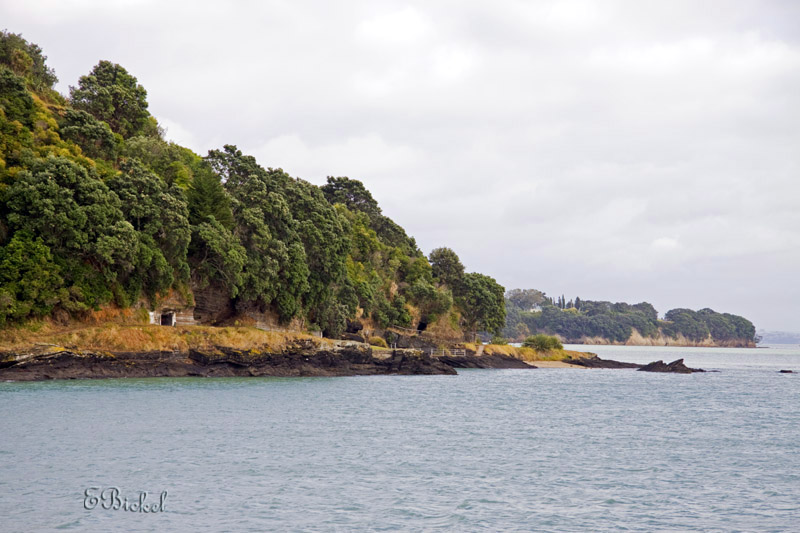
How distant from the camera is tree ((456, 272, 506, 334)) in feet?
325

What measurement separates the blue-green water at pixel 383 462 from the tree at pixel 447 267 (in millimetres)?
61439

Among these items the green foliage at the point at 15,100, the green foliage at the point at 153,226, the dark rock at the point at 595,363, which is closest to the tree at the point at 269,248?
the green foliage at the point at 153,226

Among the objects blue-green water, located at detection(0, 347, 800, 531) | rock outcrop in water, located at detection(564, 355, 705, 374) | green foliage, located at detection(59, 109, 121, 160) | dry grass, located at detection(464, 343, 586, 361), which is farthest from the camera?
dry grass, located at detection(464, 343, 586, 361)

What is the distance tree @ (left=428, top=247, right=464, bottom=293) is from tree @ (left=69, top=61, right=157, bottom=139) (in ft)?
152

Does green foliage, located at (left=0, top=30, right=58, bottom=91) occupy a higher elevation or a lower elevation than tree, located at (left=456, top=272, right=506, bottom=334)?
higher

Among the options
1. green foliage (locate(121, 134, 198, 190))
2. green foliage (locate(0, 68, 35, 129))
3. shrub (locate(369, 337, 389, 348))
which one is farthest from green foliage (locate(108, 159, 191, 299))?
shrub (locate(369, 337, 389, 348))

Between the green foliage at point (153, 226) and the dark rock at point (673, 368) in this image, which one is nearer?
the green foliage at point (153, 226)

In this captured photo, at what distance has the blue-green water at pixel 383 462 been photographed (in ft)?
49.8

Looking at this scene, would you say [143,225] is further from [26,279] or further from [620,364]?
[620,364]

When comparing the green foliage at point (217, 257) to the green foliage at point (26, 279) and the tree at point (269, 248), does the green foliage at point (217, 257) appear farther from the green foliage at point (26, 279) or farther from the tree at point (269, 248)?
the green foliage at point (26, 279)

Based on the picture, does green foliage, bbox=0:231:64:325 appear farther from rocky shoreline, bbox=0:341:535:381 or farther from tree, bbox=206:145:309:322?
tree, bbox=206:145:309:322

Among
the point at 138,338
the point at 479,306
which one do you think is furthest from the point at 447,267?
the point at 138,338

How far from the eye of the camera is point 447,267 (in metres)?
103

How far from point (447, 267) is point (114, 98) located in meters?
52.6
